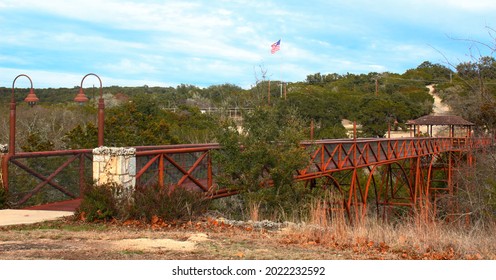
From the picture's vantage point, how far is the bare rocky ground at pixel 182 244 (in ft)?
23.4

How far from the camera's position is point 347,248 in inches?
315

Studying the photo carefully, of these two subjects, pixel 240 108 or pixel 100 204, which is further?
pixel 240 108

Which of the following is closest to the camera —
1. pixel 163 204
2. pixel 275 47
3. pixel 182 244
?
pixel 182 244

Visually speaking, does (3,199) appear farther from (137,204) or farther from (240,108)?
(240,108)

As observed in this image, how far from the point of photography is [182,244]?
790 cm

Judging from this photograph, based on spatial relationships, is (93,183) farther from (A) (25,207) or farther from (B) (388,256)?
(B) (388,256)

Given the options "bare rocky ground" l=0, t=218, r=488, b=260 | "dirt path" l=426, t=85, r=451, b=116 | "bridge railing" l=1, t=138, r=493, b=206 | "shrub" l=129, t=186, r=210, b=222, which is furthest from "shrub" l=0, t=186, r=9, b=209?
"dirt path" l=426, t=85, r=451, b=116

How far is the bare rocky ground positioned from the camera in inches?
281

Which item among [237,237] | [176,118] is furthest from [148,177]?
[176,118]

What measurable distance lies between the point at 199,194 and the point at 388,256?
4.94 meters

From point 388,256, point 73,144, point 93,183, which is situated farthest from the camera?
point 73,144

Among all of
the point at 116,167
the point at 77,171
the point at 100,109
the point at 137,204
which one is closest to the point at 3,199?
the point at 77,171

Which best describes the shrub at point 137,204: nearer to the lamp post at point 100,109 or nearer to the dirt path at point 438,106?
the lamp post at point 100,109
